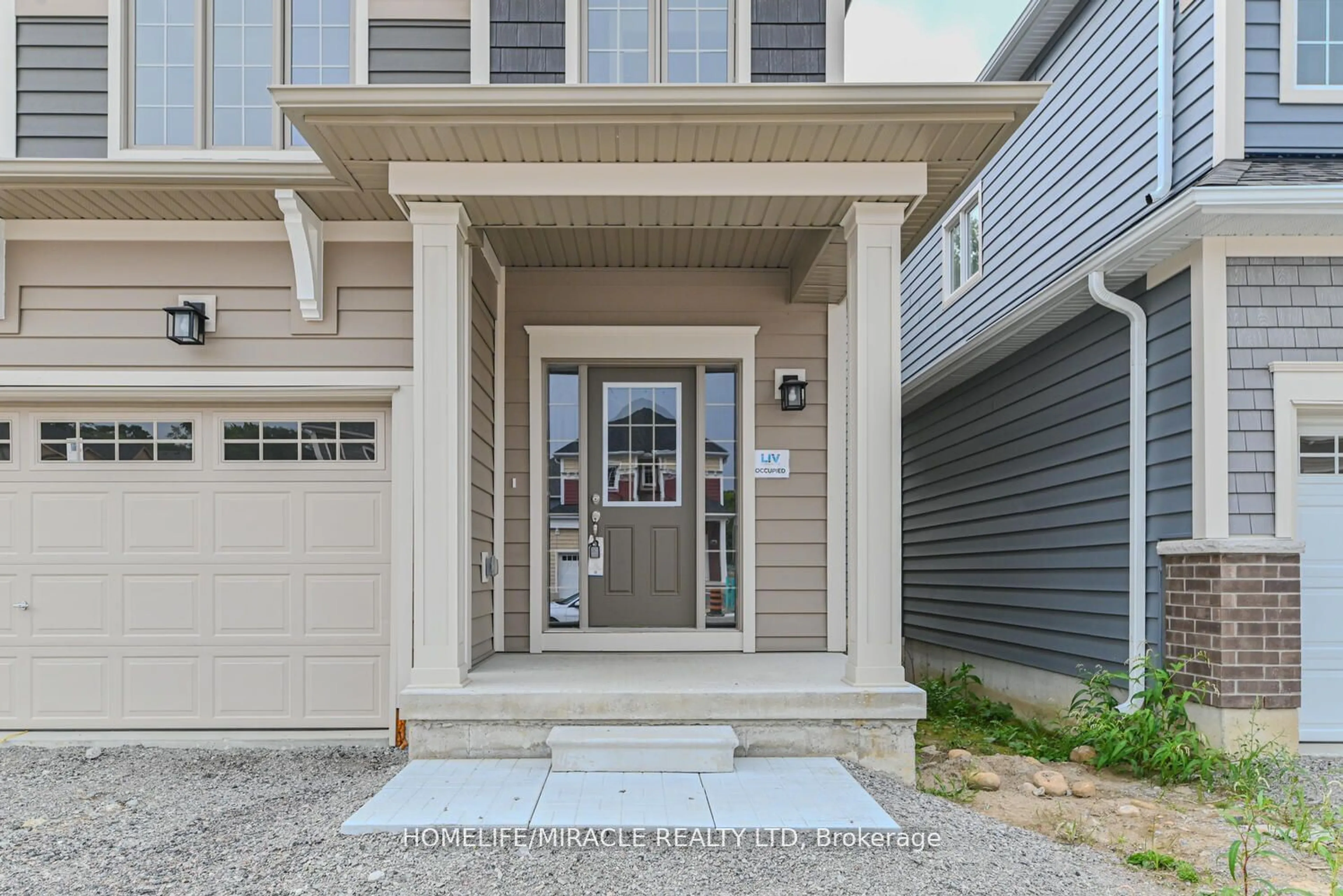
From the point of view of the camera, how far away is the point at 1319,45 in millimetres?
4738

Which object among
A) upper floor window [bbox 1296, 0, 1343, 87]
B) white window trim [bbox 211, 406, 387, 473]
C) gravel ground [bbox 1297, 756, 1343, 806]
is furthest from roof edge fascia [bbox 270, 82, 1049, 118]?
gravel ground [bbox 1297, 756, 1343, 806]

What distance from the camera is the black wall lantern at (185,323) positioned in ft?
15.2

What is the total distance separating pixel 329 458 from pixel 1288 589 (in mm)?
4550

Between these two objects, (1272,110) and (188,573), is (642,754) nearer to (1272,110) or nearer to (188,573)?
(188,573)

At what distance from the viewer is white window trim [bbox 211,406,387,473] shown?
4855 millimetres

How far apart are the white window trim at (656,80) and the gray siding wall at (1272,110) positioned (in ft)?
6.80

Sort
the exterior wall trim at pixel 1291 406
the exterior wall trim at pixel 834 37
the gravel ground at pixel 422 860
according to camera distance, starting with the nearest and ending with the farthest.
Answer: the gravel ground at pixel 422 860 → the exterior wall trim at pixel 1291 406 → the exterior wall trim at pixel 834 37

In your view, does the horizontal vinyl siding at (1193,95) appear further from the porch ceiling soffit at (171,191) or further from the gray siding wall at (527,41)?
the porch ceiling soffit at (171,191)

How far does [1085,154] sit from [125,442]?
19.4ft

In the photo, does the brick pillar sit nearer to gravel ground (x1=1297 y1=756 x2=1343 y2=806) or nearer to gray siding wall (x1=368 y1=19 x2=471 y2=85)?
gravel ground (x1=1297 y1=756 x2=1343 y2=806)

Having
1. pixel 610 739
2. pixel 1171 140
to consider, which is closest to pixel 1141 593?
pixel 1171 140

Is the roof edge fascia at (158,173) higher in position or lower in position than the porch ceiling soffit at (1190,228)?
higher

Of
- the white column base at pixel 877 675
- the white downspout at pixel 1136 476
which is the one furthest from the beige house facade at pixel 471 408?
the white downspout at pixel 1136 476

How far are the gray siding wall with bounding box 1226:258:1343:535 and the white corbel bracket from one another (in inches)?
169
